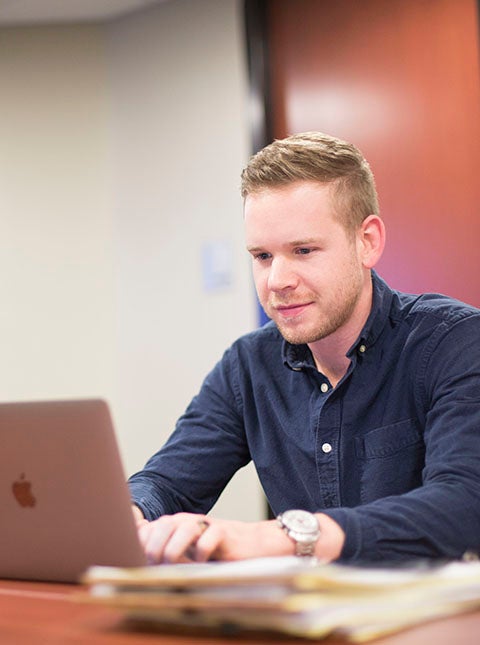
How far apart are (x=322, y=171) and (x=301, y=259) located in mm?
162

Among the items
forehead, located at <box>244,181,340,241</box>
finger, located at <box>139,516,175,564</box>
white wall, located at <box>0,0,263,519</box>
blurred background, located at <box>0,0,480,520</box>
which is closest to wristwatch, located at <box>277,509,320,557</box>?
finger, located at <box>139,516,175,564</box>

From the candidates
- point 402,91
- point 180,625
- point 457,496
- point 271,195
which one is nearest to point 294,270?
point 271,195

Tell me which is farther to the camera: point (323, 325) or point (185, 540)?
point (323, 325)

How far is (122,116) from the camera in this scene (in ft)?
12.1

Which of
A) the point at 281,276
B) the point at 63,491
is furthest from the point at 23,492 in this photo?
the point at 281,276

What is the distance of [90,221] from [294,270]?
2.29m

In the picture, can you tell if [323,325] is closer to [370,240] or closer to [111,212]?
[370,240]

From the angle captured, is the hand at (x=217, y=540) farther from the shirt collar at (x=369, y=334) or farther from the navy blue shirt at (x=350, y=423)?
the shirt collar at (x=369, y=334)

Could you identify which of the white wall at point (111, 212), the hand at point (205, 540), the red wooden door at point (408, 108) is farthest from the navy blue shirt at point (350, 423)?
the white wall at point (111, 212)

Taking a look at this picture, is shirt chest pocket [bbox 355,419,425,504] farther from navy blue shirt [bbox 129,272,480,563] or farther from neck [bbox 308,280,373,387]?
neck [bbox 308,280,373,387]

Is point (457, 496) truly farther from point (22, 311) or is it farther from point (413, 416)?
point (22, 311)

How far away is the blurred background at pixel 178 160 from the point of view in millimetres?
2963

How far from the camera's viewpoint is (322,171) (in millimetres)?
1605

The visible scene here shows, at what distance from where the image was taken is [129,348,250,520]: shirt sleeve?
166 centimetres
